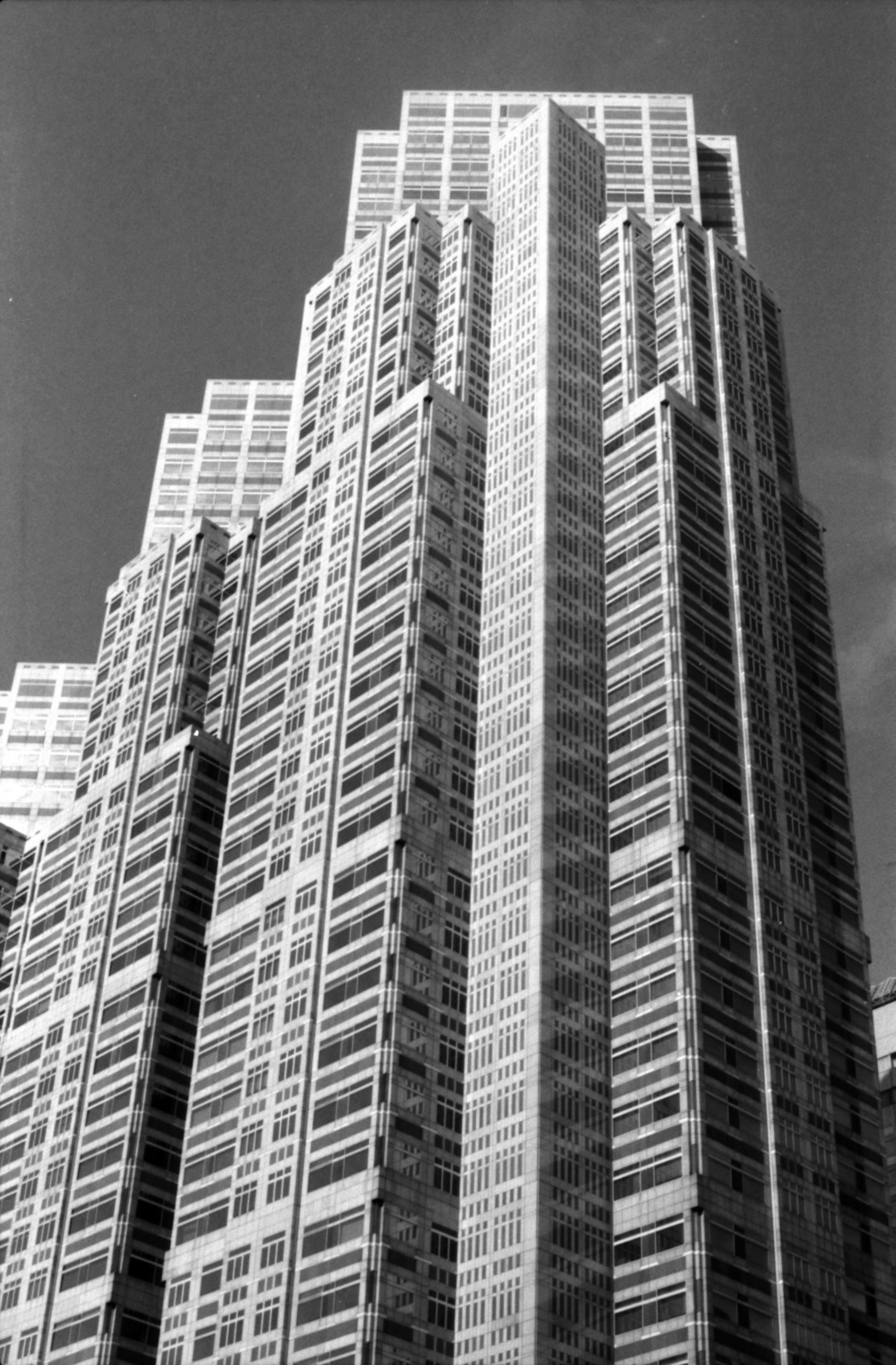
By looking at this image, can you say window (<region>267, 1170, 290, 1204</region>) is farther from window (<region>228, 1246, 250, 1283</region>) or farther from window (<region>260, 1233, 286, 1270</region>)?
window (<region>228, 1246, 250, 1283</region>)

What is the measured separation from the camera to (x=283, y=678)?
18738cm

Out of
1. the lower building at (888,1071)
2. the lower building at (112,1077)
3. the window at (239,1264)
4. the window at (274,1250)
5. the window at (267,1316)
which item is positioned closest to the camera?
the window at (267,1316)

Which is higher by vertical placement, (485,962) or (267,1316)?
(485,962)

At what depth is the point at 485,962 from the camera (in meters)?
158

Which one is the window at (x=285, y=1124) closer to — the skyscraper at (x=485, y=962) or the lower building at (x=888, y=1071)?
the skyscraper at (x=485, y=962)

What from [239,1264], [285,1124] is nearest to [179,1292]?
[239,1264]

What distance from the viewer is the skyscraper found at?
143 meters

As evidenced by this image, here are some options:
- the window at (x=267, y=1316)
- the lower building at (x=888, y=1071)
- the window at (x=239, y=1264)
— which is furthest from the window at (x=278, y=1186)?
the lower building at (x=888, y=1071)

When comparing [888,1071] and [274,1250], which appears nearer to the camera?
[274,1250]

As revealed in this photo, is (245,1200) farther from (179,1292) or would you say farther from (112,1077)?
(112,1077)

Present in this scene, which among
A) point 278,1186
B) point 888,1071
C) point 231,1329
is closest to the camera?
point 231,1329

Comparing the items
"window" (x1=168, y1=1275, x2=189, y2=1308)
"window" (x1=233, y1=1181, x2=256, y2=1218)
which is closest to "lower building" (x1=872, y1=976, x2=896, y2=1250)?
"window" (x1=233, y1=1181, x2=256, y2=1218)

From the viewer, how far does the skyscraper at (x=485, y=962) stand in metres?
143

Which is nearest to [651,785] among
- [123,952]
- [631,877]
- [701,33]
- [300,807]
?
[631,877]
